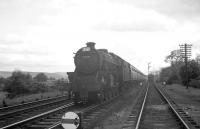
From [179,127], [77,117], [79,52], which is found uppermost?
[79,52]

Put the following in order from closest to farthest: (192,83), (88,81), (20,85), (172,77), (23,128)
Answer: (23,128) < (88,81) < (20,85) < (192,83) < (172,77)

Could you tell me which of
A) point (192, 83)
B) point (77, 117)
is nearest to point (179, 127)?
point (77, 117)

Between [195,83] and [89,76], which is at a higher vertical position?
[89,76]

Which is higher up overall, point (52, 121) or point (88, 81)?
point (88, 81)

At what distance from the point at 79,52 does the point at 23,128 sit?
952cm

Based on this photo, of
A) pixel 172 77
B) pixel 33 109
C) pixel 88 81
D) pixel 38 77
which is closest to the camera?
pixel 33 109

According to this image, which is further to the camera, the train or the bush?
the bush

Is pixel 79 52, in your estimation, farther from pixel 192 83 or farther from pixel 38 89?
pixel 192 83

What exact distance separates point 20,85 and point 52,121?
28415 millimetres

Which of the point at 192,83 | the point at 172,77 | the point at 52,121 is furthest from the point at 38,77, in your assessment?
the point at 52,121

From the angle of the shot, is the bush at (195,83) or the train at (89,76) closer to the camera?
the train at (89,76)

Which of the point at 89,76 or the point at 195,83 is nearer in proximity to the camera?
the point at 89,76

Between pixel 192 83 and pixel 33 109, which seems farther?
pixel 192 83

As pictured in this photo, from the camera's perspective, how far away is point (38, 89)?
41.0 m
